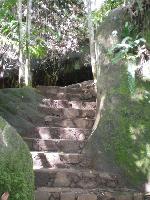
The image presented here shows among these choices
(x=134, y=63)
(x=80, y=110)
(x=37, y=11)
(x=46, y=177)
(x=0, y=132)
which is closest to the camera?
(x=0, y=132)

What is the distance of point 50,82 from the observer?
12844 millimetres

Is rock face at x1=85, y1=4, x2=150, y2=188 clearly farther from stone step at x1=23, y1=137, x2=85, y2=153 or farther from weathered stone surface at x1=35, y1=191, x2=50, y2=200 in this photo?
weathered stone surface at x1=35, y1=191, x2=50, y2=200

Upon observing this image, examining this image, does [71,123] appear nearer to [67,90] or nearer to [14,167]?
[67,90]

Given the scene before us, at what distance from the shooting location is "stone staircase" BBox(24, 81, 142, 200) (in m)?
Result: 5.29

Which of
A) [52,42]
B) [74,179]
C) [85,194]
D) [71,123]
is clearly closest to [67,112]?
[71,123]

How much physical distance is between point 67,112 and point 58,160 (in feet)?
6.32

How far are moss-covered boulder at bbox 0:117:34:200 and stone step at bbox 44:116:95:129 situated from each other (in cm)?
305

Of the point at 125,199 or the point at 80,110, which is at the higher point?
the point at 80,110

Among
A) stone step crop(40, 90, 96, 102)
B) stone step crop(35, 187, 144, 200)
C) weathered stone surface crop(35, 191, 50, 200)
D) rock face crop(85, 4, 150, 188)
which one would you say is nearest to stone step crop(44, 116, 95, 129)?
rock face crop(85, 4, 150, 188)

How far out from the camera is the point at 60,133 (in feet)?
22.7

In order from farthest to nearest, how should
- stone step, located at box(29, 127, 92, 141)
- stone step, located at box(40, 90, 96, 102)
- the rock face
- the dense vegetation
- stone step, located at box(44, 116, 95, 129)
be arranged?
the dense vegetation
stone step, located at box(40, 90, 96, 102)
stone step, located at box(44, 116, 95, 129)
stone step, located at box(29, 127, 92, 141)
the rock face

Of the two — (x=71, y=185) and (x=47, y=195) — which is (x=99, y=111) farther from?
(x=47, y=195)

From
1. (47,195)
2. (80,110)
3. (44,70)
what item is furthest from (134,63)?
(44,70)

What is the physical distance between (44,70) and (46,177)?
7591mm
